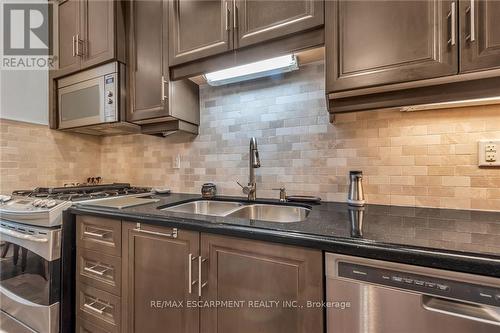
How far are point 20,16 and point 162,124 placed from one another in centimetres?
152

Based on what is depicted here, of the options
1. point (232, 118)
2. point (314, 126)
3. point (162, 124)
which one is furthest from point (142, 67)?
point (314, 126)

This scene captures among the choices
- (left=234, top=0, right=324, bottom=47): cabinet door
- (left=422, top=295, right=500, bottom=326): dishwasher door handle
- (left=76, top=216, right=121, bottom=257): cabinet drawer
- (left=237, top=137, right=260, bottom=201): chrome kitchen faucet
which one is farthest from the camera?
(left=237, top=137, right=260, bottom=201): chrome kitchen faucet

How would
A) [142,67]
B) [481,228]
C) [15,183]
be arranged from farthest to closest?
[15,183] < [142,67] < [481,228]

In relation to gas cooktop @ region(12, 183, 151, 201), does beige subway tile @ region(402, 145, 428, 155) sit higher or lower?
higher

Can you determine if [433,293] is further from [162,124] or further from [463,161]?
[162,124]

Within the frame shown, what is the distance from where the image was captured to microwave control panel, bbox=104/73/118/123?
5.51ft

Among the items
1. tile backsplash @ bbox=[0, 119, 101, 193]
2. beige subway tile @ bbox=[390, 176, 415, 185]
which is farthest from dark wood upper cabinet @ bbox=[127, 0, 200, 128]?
beige subway tile @ bbox=[390, 176, 415, 185]

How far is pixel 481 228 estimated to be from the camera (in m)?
0.81

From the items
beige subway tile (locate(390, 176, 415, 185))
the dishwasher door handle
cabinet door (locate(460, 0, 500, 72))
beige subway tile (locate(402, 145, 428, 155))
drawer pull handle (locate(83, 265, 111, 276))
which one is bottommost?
drawer pull handle (locate(83, 265, 111, 276))

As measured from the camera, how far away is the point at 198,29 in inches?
54.1

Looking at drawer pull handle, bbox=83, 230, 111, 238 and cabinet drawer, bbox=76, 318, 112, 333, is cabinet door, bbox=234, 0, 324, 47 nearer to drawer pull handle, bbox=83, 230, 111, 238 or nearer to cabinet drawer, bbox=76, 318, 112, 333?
drawer pull handle, bbox=83, 230, 111, 238

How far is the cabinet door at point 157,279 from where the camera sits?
993 mm

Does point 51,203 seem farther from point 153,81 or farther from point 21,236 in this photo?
point 153,81

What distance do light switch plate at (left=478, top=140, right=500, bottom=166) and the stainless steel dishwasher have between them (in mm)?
733
